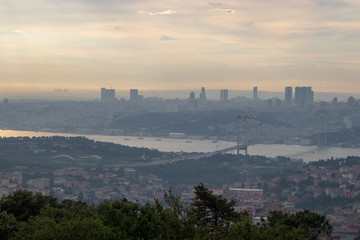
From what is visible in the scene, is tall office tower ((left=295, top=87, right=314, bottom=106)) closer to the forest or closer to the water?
the water

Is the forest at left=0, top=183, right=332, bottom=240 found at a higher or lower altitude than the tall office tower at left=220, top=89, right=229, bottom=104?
lower

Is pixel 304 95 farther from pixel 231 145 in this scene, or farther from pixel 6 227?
pixel 6 227

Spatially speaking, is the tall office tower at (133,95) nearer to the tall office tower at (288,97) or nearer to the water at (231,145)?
the tall office tower at (288,97)

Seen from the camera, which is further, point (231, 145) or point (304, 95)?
point (304, 95)

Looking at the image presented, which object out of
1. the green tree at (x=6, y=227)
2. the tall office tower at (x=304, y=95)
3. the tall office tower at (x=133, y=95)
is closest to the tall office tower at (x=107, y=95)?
the tall office tower at (x=133, y=95)

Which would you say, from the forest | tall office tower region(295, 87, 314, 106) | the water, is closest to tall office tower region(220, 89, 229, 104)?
tall office tower region(295, 87, 314, 106)

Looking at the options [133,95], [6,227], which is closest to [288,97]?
[133,95]

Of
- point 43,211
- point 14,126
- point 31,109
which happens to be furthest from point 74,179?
point 31,109

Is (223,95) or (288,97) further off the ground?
(223,95)

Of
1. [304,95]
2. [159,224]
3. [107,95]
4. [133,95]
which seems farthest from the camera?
[133,95]
